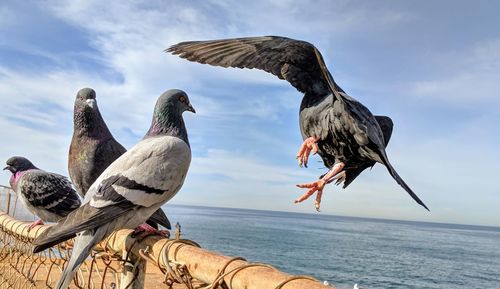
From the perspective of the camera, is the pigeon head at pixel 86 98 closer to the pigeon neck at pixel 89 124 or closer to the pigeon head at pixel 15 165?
the pigeon neck at pixel 89 124

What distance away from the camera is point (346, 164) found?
3.97 m

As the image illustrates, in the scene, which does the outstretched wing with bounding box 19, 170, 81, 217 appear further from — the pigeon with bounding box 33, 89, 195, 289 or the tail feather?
the pigeon with bounding box 33, 89, 195, 289

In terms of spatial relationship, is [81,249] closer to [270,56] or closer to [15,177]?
[270,56]

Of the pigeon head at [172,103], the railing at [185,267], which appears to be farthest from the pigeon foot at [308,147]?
the railing at [185,267]

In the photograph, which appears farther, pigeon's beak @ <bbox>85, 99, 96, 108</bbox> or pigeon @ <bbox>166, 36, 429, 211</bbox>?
pigeon's beak @ <bbox>85, 99, 96, 108</bbox>

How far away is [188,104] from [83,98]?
1646 millimetres

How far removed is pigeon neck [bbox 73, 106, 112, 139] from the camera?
4613 mm

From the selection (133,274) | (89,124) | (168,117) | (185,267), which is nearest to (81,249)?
(133,274)

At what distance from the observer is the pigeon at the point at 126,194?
251 cm

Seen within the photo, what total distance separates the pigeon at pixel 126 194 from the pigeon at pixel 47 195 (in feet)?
9.98

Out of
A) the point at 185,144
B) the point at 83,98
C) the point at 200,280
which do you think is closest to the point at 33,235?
the point at 83,98

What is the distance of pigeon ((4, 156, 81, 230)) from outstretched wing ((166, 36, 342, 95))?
304 centimetres

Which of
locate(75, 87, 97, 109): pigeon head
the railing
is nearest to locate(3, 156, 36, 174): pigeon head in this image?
locate(75, 87, 97, 109): pigeon head

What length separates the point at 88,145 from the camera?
14.8 ft
